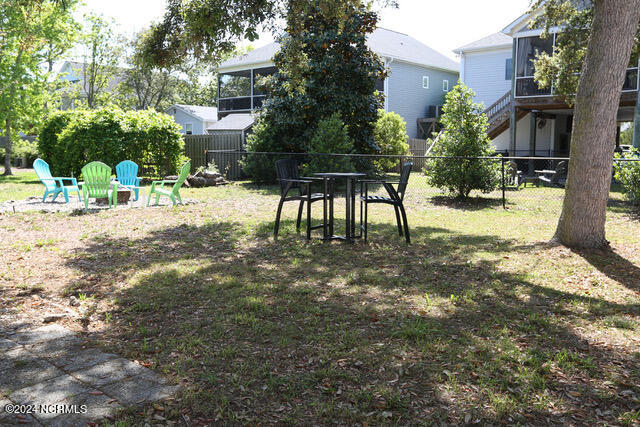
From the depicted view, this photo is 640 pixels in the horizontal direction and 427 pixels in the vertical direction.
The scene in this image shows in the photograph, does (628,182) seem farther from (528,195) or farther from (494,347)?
(494,347)

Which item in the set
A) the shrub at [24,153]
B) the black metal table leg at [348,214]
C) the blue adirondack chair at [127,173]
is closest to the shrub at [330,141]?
the blue adirondack chair at [127,173]

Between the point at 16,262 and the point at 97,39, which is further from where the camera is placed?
the point at 97,39

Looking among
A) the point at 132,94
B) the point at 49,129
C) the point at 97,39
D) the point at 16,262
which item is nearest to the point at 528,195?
the point at 16,262

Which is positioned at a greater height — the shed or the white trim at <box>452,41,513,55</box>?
the white trim at <box>452,41,513,55</box>

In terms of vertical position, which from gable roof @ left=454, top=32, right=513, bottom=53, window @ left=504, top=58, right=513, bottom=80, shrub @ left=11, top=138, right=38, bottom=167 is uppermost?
gable roof @ left=454, top=32, right=513, bottom=53

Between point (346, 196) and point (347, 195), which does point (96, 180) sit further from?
point (346, 196)

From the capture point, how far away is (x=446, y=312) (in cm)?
476

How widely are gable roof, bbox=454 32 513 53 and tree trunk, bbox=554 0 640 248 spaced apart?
21.2 m

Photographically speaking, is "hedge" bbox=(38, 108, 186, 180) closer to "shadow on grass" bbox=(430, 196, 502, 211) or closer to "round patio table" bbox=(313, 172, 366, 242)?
"shadow on grass" bbox=(430, 196, 502, 211)

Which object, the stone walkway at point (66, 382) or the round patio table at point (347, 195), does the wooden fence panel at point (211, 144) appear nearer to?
the round patio table at point (347, 195)

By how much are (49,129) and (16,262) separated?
52.1 ft

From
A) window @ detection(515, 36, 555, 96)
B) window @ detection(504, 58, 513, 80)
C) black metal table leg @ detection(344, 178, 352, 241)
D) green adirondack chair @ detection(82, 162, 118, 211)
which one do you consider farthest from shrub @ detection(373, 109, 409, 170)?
black metal table leg @ detection(344, 178, 352, 241)

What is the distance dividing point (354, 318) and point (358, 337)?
17.7 inches

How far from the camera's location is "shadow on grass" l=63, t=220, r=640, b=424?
124 inches
